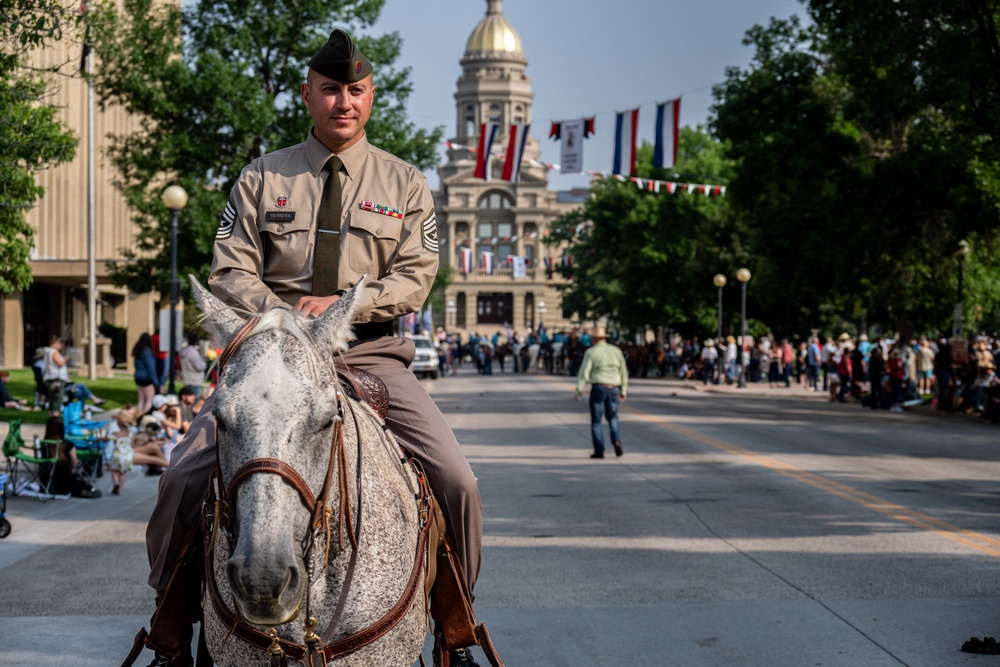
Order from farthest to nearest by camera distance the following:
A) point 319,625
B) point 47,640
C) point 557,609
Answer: point 557,609 < point 47,640 < point 319,625

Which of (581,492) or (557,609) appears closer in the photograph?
(557,609)

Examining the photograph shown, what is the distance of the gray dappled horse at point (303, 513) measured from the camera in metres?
3.07

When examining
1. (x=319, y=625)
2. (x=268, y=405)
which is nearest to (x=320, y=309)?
(x=268, y=405)

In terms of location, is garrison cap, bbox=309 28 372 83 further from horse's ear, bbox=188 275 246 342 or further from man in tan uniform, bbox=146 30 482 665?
horse's ear, bbox=188 275 246 342

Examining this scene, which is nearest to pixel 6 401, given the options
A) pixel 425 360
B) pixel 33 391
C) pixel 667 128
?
pixel 33 391

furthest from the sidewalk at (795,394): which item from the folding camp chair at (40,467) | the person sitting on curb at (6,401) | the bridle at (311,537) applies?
the bridle at (311,537)

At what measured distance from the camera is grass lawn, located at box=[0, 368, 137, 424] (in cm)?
2511

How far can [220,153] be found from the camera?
112 feet

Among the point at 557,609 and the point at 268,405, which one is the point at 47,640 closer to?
the point at 557,609

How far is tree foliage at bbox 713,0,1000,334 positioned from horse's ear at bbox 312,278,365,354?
2449 centimetres

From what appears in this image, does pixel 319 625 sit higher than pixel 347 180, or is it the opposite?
pixel 347 180

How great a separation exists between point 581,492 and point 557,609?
639 cm

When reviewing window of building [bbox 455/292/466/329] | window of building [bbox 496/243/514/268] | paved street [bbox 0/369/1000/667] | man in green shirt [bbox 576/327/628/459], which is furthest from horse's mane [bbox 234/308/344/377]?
window of building [bbox 496/243/514/268]

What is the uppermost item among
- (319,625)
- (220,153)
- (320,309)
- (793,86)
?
(793,86)
